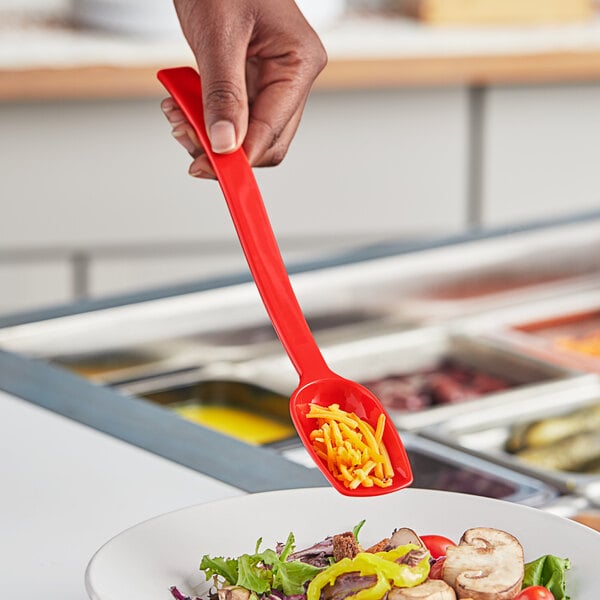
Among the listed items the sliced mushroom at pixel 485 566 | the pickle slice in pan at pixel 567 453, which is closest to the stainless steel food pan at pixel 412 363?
the pickle slice in pan at pixel 567 453

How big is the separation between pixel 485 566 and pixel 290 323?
31cm

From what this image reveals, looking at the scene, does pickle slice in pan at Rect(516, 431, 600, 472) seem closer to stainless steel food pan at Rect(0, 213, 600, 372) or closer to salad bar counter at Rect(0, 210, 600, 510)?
salad bar counter at Rect(0, 210, 600, 510)

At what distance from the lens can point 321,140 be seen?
335 centimetres

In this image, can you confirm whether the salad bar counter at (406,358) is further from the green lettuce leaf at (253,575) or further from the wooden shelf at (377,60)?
the wooden shelf at (377,60)

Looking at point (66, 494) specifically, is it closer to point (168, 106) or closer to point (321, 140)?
point (168, 106)

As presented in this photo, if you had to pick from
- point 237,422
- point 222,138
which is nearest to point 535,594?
point 222,138

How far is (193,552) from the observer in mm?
879

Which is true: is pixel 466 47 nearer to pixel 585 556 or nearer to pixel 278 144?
pixel 278 144

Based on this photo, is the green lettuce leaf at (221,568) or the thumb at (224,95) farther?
the thumb at (224,95)

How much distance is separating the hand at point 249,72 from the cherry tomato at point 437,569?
1.53 feet

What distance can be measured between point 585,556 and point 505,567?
76 millimetres

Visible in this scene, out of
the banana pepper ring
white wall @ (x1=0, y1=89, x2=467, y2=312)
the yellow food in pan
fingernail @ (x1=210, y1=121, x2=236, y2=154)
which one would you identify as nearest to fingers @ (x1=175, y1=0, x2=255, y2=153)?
fingernail @ (x1=210, y1=121, x2=236, y2=154)

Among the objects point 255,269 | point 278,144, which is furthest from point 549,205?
point 255,269

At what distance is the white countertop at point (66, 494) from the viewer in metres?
0.97
